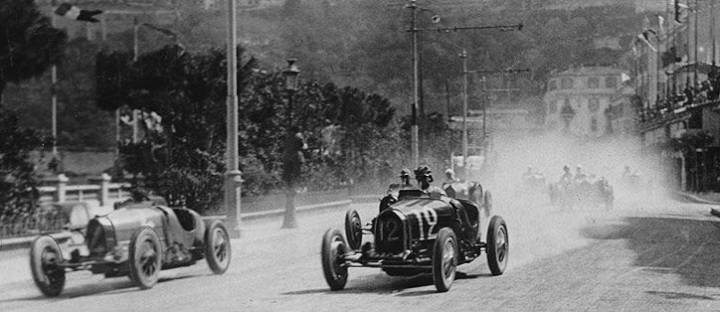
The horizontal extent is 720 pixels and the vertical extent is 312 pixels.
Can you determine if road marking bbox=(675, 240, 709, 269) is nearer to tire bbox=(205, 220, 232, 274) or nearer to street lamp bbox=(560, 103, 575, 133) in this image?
tire bbox=(205, 220, 232, 274)

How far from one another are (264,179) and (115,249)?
18.7m

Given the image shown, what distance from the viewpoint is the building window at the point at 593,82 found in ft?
374

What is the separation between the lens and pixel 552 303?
1209 centimetres

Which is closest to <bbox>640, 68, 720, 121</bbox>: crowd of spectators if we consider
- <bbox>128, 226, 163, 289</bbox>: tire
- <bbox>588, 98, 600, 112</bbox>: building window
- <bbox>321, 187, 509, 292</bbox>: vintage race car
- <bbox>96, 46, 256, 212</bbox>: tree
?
<bbox>96, 46, 256, 212</bbox>: tree

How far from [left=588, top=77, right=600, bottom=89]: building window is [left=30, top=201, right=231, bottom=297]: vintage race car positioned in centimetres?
10237

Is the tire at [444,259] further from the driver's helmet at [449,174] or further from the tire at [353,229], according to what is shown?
the driver's helmet at [449,174]

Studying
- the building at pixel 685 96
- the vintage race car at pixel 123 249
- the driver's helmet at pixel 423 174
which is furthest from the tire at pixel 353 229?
the building at pixel 685 96

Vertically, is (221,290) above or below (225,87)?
below

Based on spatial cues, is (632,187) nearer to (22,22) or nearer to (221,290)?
(22,22)

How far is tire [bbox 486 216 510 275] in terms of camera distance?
49.8 ft

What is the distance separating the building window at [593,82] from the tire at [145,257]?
339 ft

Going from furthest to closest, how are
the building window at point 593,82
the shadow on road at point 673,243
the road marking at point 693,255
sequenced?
the building window at point 593,82 → the road marking at point 693,255 → the shadow on road at point 673,243

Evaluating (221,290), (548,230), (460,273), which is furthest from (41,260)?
(548,230)

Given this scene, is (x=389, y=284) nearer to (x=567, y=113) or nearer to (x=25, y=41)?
(x=25, y=41)
